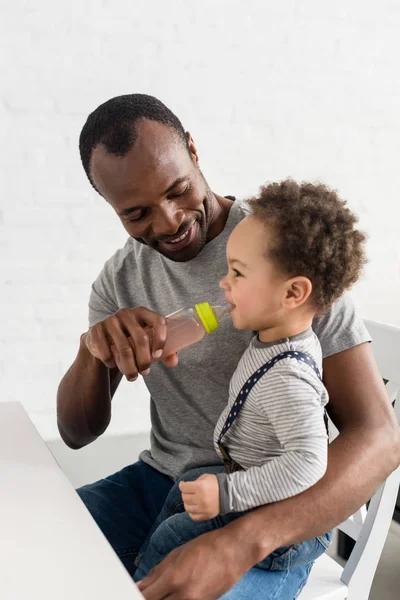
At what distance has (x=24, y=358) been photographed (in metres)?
2.06

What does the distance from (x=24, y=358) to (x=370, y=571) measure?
1151 mm

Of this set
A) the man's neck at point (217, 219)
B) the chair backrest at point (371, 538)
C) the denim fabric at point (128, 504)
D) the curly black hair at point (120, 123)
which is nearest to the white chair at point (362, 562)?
the chair backrest at point (371, 538)

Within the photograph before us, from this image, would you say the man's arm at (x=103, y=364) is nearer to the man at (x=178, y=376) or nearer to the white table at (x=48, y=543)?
the man at (x=178, y=376)

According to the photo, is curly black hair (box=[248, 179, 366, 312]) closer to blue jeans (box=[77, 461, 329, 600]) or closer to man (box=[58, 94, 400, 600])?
man (box=[58, 94, 400, 600])

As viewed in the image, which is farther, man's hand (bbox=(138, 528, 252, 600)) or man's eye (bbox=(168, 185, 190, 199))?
man's eye (bbox=(168, 185, 190, 199))

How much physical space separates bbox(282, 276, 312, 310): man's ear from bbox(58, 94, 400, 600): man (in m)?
0.12

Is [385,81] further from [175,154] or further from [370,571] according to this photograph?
[370,571]

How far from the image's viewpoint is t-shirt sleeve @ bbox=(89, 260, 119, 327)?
1.40 meters

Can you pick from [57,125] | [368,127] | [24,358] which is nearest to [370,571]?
[24,358]

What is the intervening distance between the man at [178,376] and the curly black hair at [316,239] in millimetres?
127

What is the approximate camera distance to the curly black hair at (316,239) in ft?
3.26

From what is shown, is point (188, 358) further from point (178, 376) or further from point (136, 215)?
point (136, 215)

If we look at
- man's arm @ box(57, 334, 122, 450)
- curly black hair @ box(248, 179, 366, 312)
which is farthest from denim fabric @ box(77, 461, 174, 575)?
curly black hair @ box(248, 179, 366, 312)

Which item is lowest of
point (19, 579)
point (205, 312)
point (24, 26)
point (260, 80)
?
point (19, 579)
